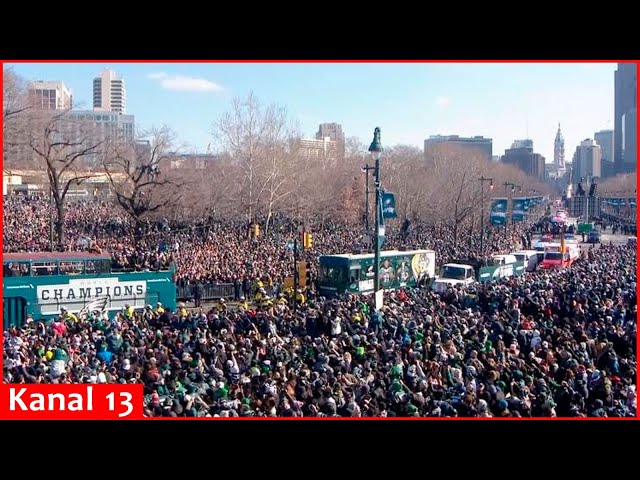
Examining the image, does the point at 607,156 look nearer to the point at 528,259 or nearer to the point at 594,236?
the point at 594,236

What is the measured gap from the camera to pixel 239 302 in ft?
65.4

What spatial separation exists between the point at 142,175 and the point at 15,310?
11.9 metres

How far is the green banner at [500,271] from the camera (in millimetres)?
25156

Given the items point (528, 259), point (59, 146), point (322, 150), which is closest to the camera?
point (59, 146)

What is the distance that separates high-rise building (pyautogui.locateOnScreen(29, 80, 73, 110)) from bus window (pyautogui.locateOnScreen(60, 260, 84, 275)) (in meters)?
3.58

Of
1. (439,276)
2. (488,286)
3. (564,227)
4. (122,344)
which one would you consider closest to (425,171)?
(439,276)

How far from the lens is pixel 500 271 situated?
2630 cm

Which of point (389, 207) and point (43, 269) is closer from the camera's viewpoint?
point (43, 269)

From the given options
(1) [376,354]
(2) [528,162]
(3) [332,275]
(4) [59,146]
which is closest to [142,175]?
(4) [59,146]

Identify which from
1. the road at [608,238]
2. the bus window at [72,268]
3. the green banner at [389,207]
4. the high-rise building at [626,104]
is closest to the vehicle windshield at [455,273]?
the road at [608,238]
